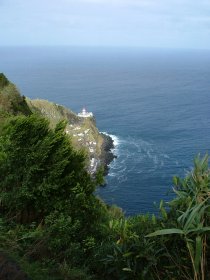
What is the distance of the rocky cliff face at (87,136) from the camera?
71.8m

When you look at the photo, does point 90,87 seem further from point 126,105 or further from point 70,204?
point 70,204

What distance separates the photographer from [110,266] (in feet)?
33.2

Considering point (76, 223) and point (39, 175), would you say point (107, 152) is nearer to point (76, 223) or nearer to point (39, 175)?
point (39, 175)

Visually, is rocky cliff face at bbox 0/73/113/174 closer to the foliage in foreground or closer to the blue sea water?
the blue sea water

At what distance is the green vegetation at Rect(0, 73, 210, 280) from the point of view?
8406 millimetres

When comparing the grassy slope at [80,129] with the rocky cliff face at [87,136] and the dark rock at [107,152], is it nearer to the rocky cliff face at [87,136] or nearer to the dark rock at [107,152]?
the rocky cliff face at [87,136]

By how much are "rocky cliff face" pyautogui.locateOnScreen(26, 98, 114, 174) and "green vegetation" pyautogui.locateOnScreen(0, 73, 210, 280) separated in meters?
54.8

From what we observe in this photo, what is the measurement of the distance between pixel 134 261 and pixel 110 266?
3.31 feet

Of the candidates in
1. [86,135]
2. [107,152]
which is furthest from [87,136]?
[107,152]

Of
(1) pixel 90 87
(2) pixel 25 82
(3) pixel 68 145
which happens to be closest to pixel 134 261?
(3) pixel 68 145

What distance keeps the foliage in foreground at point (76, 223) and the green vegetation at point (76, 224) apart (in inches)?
1.0

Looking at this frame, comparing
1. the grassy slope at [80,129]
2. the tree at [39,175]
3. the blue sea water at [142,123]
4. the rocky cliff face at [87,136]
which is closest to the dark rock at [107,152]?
the rocky cliff face at [87,136]

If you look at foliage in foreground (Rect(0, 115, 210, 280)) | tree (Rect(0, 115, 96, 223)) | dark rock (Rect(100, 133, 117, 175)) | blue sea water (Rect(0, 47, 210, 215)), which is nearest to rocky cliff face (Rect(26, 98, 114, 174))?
dark rock (Rect(100, 133, 117, 175))

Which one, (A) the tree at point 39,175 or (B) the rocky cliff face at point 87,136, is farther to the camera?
(B) the rocky cliff face at point 87,136
